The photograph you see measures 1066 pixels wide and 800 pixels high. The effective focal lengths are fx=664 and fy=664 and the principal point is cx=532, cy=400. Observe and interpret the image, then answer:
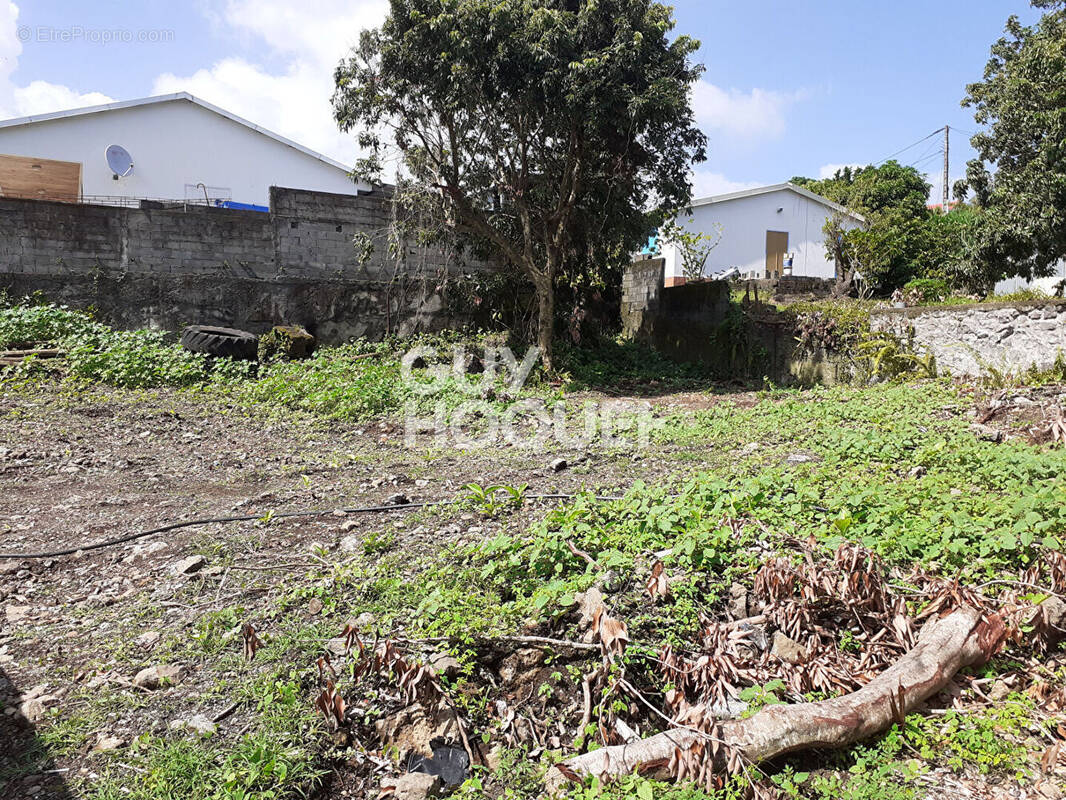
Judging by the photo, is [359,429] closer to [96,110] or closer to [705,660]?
[705,660]

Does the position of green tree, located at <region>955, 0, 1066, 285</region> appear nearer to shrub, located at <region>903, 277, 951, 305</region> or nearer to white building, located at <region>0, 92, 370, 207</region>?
shrub, located at <region>903, 277, 951, 305</region>

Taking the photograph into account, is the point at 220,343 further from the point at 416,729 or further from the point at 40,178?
the point at 40,178

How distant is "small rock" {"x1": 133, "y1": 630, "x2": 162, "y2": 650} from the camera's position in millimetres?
2467

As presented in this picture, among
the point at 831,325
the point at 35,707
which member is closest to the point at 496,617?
the point at 35,707

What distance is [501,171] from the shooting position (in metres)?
8.86

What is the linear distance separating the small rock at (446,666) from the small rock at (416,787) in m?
0.35

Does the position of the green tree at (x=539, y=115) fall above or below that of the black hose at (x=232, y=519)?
above

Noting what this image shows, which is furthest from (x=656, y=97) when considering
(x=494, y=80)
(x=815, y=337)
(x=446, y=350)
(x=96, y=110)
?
(x=96, y=110)

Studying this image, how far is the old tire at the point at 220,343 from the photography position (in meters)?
8.02

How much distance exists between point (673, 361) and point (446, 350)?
143 inches

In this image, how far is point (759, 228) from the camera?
2166 centimetres

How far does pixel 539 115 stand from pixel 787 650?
23.7 ft

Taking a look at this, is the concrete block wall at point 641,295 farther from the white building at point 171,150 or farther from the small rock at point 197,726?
the small rock at point 197,726

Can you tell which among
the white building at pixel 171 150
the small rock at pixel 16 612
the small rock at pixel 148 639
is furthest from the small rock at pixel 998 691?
the white building at pixel 171 150
